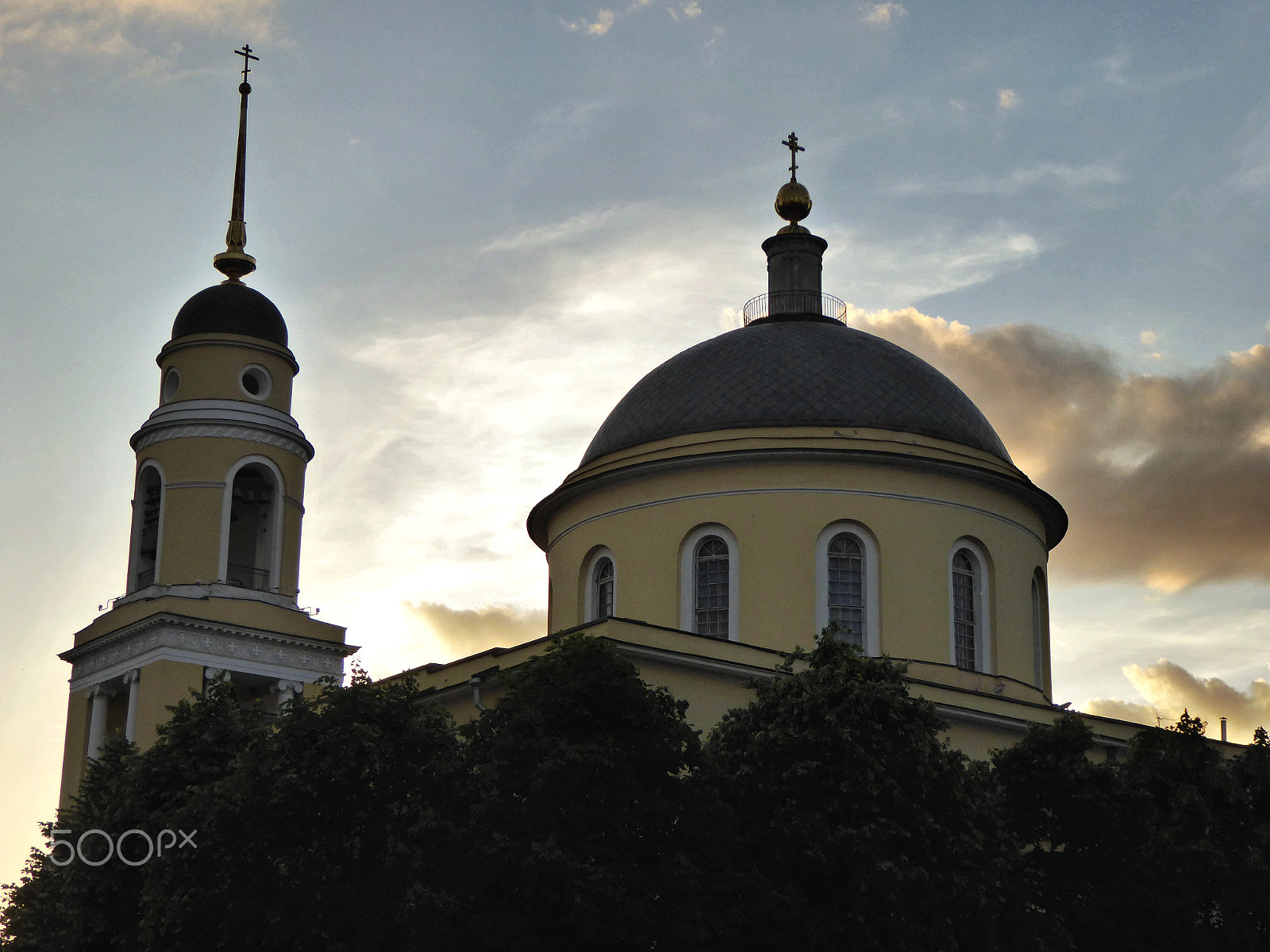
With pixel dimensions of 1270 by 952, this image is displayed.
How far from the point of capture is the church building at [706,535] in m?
29.5

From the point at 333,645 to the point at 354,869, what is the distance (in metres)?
14.6

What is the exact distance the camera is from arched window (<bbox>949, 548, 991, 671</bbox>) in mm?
30469

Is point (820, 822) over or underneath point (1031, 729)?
underneath

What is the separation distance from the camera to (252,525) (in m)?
36.5

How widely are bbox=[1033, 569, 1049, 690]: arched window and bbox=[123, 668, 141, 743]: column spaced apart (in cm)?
1632

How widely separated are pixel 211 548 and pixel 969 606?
47.3 feet

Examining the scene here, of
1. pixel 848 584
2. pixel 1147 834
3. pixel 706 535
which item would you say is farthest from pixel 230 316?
pixel 1147 834

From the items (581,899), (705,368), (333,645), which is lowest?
(581,899)

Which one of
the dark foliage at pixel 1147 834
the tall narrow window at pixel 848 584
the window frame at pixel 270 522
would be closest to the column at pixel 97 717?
the window frame at pixel 270 522

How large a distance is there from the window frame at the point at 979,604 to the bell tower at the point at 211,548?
40.2 feet

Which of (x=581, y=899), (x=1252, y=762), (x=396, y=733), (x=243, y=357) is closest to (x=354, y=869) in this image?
(x=396, y=733)

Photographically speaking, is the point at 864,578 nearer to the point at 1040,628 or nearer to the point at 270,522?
the point at 1040,628

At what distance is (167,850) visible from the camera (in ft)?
73.5

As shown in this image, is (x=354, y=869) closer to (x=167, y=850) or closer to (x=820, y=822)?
(x=167, y=850)
